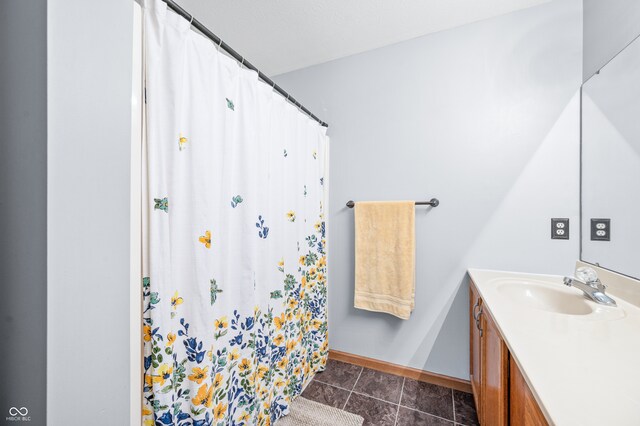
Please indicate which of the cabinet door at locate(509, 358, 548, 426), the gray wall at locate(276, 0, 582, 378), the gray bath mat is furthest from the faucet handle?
the gray bath mat

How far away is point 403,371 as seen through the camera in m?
1.68

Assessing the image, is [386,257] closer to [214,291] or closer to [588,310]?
[588,310]

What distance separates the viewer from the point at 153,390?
729mm

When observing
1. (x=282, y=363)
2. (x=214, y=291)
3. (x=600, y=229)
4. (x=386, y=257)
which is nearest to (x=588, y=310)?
(x=600, y=229)

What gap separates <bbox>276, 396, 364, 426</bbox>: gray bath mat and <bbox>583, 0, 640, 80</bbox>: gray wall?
86.9 inches

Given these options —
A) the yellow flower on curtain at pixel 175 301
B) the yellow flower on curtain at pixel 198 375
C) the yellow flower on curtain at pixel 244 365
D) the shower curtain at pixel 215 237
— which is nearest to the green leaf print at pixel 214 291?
the shower curtain at pixel 215 237

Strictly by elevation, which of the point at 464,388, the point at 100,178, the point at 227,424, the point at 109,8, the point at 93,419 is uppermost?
the point at 109,8

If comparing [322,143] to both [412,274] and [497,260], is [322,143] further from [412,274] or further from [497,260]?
[497,260]

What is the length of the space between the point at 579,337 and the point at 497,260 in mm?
809

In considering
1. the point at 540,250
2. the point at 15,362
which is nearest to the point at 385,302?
the point at 540,250

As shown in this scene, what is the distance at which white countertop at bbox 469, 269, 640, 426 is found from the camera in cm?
46

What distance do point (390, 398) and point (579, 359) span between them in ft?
3.86

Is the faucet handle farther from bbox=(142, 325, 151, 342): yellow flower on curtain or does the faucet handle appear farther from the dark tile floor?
bbox=(142, 325, 151, 342): yellow flower on curtain

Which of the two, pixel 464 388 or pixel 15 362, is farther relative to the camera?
pixel 464 388
